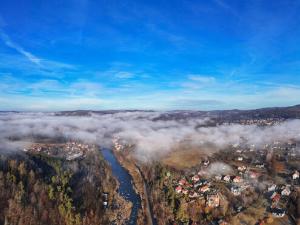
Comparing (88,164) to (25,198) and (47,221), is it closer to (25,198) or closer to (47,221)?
(25,198)

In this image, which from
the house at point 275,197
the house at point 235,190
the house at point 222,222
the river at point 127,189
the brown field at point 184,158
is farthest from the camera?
the brown field at point 184,158

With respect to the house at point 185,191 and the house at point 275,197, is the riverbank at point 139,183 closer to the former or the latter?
the house at point 185,191

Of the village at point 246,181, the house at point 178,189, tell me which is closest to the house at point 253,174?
the village at point 246,181

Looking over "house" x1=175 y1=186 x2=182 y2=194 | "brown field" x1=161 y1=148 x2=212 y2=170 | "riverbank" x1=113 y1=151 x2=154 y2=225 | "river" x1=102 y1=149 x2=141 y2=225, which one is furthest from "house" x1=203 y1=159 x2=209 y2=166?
"house" x1=175 y1=186 x2=182 y2=194

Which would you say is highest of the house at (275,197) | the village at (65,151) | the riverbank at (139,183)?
the village at (65,151)

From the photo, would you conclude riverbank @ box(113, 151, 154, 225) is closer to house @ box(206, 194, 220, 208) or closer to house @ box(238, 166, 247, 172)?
house @ box(206, 194, 220, 208)

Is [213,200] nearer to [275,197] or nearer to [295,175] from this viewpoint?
[275,197]
